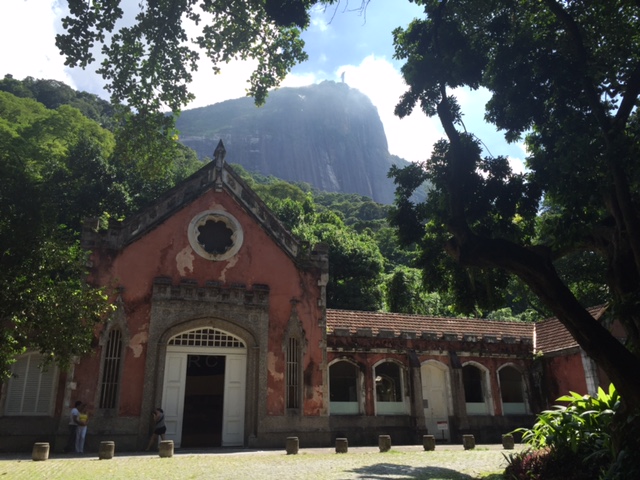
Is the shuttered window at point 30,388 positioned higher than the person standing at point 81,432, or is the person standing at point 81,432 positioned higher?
the shuttered window at point 30,388

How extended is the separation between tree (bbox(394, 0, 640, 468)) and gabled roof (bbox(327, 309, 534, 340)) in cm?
758

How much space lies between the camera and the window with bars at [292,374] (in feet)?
55.7

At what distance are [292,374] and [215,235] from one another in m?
5.49

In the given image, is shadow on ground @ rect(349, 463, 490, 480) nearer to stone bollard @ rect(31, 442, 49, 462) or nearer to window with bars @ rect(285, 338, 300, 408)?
window with bars @ rect(285, 338, 300, 408)

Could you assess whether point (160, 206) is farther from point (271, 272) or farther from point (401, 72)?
point (401, 72)

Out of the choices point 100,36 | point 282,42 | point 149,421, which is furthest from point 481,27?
point 149,421

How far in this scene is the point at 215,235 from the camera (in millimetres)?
17969

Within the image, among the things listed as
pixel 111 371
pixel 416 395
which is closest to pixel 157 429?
pixel 111 371

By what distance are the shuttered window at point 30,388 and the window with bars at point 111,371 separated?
4.46ft

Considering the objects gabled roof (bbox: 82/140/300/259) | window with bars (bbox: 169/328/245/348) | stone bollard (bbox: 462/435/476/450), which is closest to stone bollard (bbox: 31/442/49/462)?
window with bars (bbox: 169/328/245/348)

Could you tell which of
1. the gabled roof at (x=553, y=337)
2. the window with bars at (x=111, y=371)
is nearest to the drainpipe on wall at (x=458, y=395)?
the gabled roof at (x=553, y=337)

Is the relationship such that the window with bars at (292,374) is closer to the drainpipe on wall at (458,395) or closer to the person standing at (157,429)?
the person standing at (157,429)

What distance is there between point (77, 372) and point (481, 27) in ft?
46.6

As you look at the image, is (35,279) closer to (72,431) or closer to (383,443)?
(72,431)
